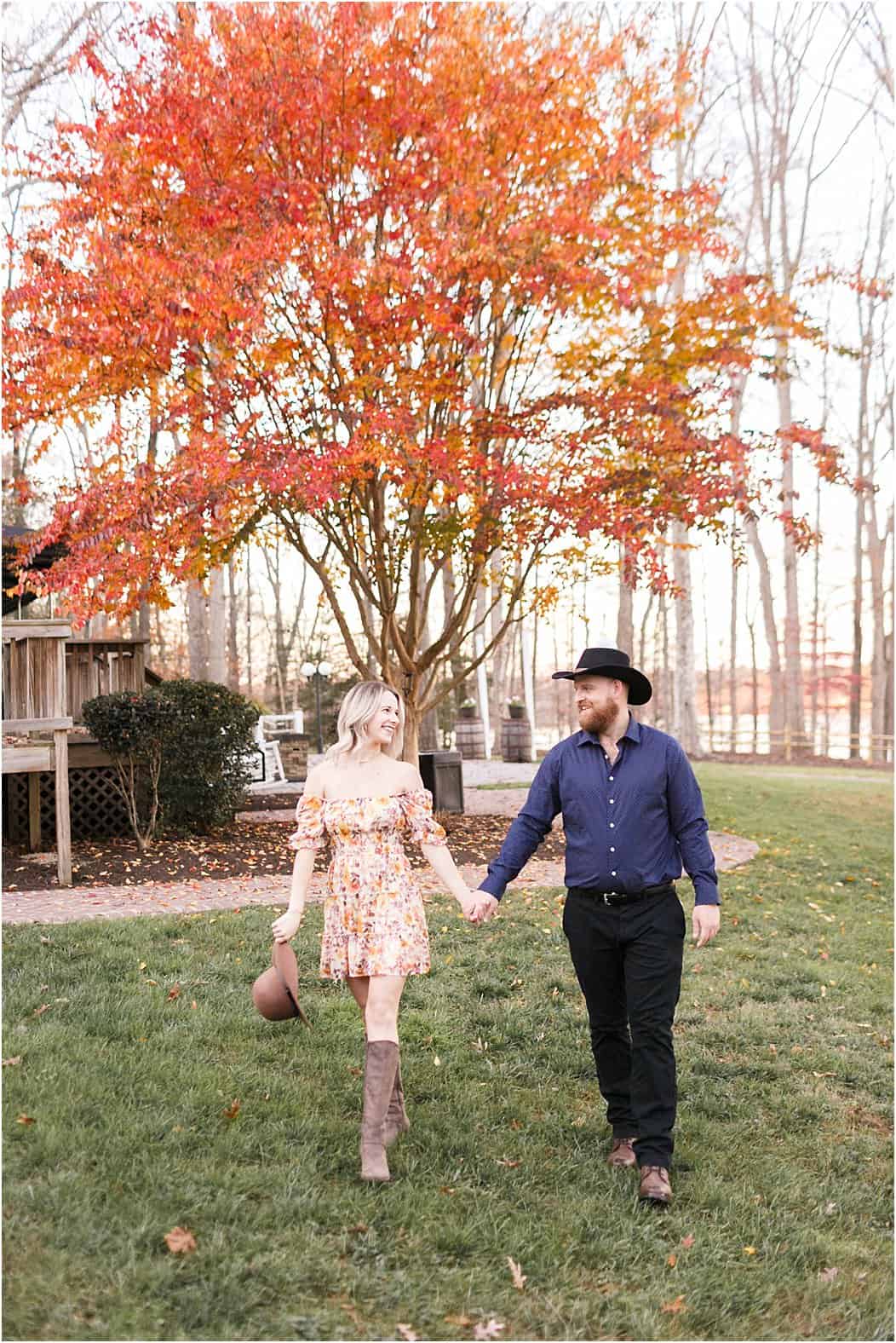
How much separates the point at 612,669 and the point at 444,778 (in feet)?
28.6

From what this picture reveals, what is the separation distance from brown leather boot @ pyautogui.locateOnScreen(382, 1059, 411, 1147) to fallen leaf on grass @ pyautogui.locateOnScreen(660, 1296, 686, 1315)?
120cm

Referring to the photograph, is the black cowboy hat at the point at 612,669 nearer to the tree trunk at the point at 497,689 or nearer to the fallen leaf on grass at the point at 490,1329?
the fallen leaf on grass at the point at 490,1329

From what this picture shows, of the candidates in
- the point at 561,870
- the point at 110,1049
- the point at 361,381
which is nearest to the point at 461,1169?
the point at 110,1049

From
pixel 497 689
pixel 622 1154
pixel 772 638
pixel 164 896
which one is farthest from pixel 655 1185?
pixel 772 638

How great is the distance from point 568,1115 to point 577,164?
7.97 m

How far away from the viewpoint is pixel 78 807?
1117cm

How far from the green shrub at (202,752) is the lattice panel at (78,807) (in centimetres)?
76

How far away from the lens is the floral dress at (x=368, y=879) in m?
4.04

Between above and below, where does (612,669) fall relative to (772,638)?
below

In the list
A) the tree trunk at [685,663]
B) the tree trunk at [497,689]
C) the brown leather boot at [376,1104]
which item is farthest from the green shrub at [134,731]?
the tree trunk at [497,689]

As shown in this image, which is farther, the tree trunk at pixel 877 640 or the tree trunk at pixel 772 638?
the tree trunk at pixel 877 640

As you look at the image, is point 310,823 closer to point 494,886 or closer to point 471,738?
point 494,886

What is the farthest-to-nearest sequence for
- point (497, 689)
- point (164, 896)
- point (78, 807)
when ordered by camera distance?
1. point (497, 689)
2. point (78, 807)
3. point (164, 896)

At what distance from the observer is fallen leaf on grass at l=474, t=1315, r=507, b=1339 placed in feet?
10.4
